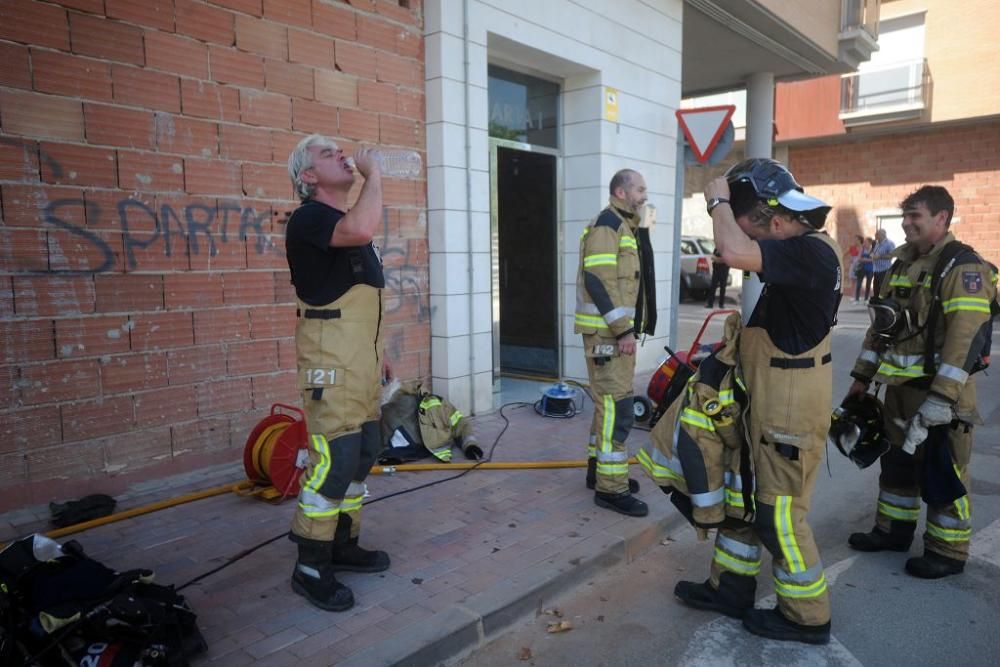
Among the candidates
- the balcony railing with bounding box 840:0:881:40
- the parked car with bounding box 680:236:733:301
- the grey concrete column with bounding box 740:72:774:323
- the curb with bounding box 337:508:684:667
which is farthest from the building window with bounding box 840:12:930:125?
the curb with bounding box 337:508:684:667

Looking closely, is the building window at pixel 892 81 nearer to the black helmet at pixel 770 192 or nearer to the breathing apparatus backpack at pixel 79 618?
the black helmet at pixel 770 192

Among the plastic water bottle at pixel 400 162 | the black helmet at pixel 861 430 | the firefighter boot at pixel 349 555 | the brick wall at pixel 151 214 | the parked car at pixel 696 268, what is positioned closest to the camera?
the firefighter boot at pixel 349 555

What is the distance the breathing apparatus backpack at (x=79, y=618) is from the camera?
252 cm

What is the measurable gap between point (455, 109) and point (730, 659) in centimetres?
487

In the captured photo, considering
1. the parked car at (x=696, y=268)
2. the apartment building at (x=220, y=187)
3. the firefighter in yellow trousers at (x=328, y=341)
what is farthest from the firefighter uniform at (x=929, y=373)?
the parked car at (x=696, y=268)

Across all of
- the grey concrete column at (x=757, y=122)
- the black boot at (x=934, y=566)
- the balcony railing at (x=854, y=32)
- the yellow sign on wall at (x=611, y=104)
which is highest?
the balcony railing at (x=854, y=32)

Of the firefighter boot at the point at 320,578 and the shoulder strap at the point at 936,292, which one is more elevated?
the shoulder strap at the point at 936,292

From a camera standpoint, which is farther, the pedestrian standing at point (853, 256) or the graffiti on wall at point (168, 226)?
the pedestrian standing at point (853, 256)

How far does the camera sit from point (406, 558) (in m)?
3.78

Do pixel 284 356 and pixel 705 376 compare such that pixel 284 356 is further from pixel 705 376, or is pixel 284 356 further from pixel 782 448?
pixel 782 448

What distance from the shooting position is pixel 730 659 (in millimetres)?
3025

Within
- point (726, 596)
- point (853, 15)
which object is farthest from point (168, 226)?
point (853, 15)

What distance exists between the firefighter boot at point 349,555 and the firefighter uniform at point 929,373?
2937 millimetres

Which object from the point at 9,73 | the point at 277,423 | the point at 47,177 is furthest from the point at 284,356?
the point at 9,73
